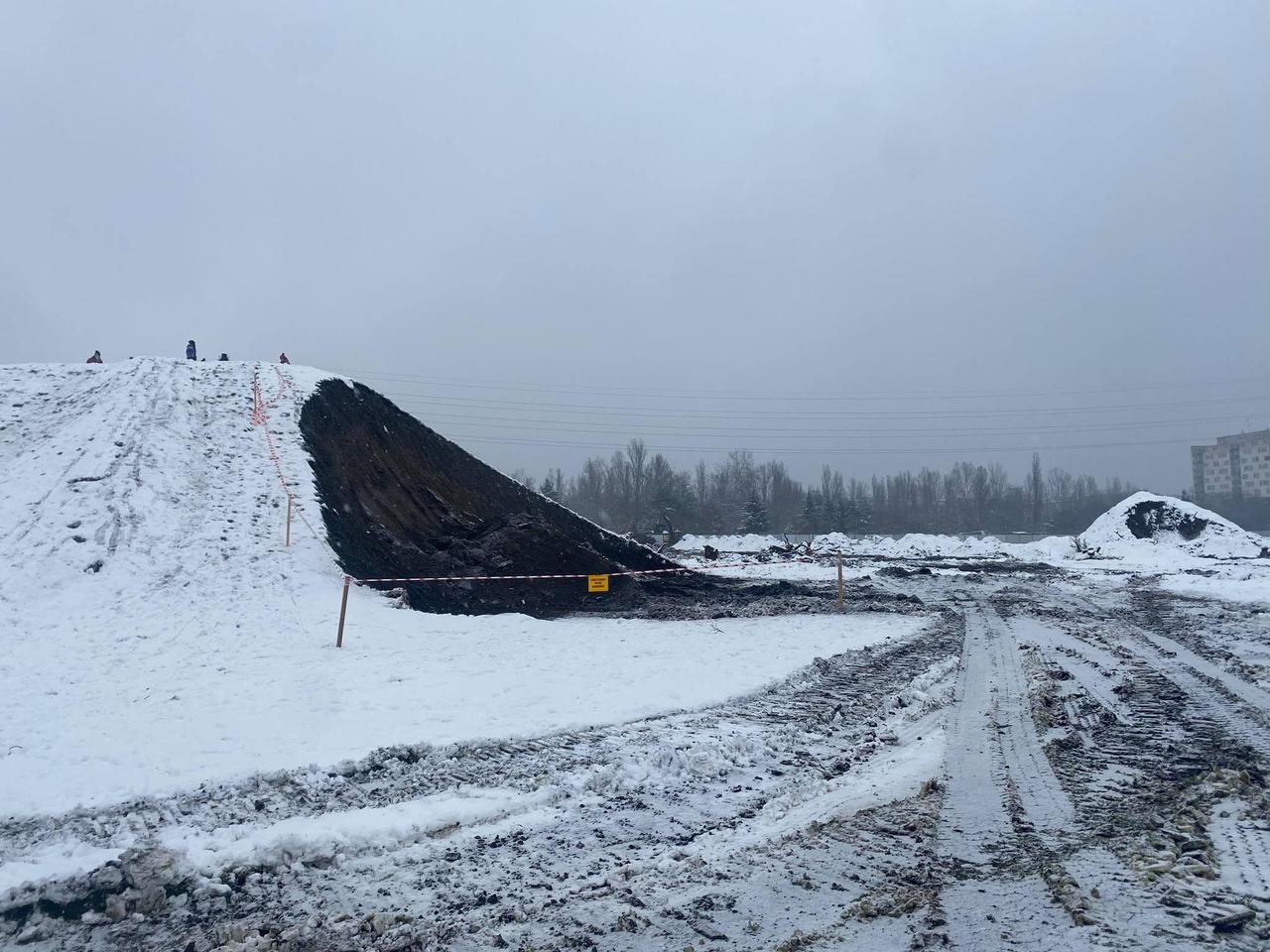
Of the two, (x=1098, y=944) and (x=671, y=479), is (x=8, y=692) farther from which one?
(x=671, y=479)

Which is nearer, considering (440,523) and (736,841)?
(736,841)

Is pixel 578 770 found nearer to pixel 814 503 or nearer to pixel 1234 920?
pixel 1234 920

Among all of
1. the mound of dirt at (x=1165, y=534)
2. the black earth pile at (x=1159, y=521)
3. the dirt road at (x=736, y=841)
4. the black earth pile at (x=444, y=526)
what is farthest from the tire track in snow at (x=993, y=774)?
the black earth pile at (x=1159, y=521)

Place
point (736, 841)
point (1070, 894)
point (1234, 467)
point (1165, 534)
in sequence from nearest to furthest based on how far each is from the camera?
point (1070, 894), point (736, 841), point (1165, 534), point (1234, 467)

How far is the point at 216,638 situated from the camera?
11.7 metres

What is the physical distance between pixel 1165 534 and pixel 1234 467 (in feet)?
181

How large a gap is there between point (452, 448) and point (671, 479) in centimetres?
5725

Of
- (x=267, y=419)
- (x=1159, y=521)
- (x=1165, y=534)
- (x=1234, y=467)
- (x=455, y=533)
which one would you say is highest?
(x=1234, y=467)

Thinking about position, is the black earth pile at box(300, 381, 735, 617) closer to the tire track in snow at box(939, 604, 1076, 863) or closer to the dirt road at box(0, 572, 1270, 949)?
the dirt road at box(0, 572, 1270, 949)

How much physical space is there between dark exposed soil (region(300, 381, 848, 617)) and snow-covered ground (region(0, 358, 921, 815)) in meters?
1.00

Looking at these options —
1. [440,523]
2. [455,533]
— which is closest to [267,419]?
[440,523]

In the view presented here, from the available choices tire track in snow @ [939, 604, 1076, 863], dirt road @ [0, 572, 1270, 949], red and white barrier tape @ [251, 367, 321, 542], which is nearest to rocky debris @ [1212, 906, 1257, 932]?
dirt road @ [0, 572, 1270, 949]

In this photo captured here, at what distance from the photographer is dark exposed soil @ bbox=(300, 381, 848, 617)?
17656 mm

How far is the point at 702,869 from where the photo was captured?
4695mm
